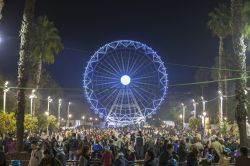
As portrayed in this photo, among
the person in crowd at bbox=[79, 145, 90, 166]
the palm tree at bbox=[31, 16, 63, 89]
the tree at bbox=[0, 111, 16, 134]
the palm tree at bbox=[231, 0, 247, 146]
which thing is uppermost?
the palm tree at bbox=[31, 16, 63, 89]

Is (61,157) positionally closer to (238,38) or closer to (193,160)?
(193,160)

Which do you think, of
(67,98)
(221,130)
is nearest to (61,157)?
(221,130)

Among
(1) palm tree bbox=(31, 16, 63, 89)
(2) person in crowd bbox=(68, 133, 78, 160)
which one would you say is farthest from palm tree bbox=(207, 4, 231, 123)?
(2) person in crowd bbox=(68, 133, 78, 160)

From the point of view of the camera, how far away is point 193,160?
58.7 ft

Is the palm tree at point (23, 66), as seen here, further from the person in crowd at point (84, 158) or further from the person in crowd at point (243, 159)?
the person in crowd at point (243, 159)

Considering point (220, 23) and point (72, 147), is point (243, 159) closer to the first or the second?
point (72, 147)

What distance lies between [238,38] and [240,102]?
3.69m

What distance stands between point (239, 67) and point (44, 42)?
29.5m

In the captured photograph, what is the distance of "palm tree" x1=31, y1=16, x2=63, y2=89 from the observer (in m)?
51.4

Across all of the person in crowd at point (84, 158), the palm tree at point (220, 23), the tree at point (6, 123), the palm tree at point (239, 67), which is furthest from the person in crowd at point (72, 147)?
the palm tree at point (220, 23)

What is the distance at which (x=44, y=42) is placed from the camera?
52406 millimetres

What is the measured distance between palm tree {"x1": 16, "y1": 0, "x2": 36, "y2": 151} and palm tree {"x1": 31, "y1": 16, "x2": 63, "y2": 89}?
70.5ft

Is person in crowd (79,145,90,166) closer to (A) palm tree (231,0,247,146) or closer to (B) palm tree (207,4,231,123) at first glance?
(A) palm tree (231,0,247,146)

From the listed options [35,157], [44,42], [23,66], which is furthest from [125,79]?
[35,157]
